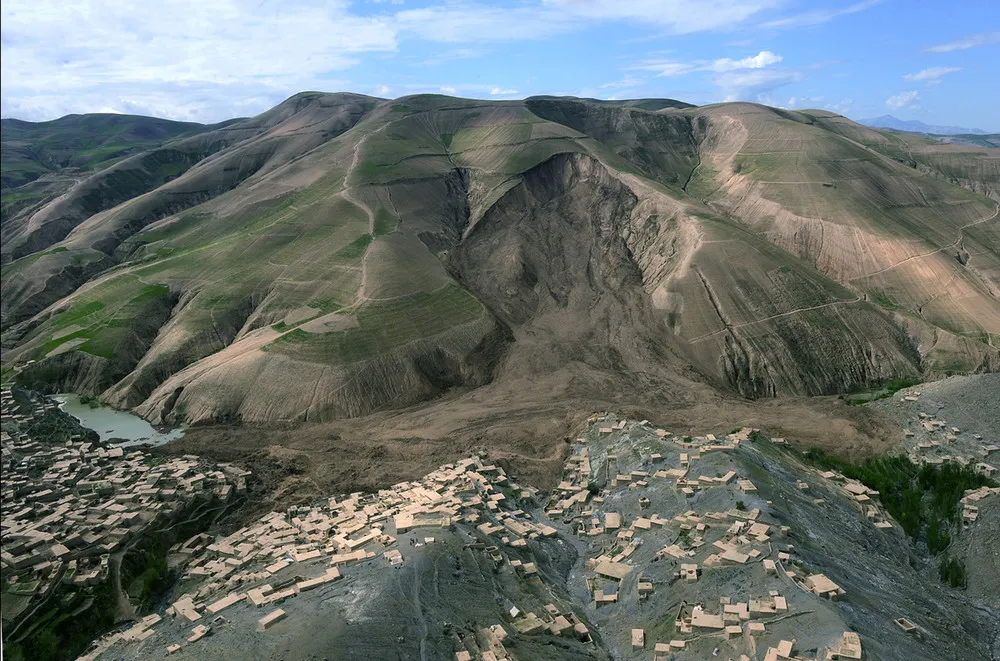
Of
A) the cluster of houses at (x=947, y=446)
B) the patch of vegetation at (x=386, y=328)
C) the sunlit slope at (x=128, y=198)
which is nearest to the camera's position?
the cluster of houses at (x=947, y=446)

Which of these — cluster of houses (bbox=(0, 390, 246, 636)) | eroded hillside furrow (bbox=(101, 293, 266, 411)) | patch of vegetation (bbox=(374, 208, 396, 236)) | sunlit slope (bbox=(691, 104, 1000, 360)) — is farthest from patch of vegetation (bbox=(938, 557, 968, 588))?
patch of vegetation (bbox=(374, 208, 396, 236))

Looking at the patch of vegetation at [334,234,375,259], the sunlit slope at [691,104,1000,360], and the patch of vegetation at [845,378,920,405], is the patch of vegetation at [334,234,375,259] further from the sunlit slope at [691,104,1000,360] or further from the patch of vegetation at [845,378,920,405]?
the patch of vegetation at [845,378,920,405]

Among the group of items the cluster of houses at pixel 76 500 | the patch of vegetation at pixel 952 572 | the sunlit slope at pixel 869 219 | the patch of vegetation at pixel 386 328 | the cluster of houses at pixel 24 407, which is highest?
the sunlit slope at pixel 869 219

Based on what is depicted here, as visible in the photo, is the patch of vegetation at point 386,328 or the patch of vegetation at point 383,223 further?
the patch of vegetation at point 383,223

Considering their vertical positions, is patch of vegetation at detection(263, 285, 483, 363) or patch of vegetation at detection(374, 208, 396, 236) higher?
patch of vegetation at detection(374, 208, 396, 236)

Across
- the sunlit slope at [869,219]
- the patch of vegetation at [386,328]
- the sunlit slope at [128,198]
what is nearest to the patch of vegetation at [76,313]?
the sunlit slope at [128,198]

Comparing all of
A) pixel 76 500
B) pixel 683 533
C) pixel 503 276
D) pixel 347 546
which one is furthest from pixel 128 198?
pixel 683 533

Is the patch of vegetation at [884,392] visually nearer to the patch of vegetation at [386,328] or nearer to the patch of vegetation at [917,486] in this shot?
the patch of vegetation at [917,486]

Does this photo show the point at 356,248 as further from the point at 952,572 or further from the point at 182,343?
the point at 952,572

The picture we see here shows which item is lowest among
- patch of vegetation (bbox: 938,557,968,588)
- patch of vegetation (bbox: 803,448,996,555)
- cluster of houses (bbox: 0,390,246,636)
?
patch of vegetation (bbox: 938,557,968,588)
